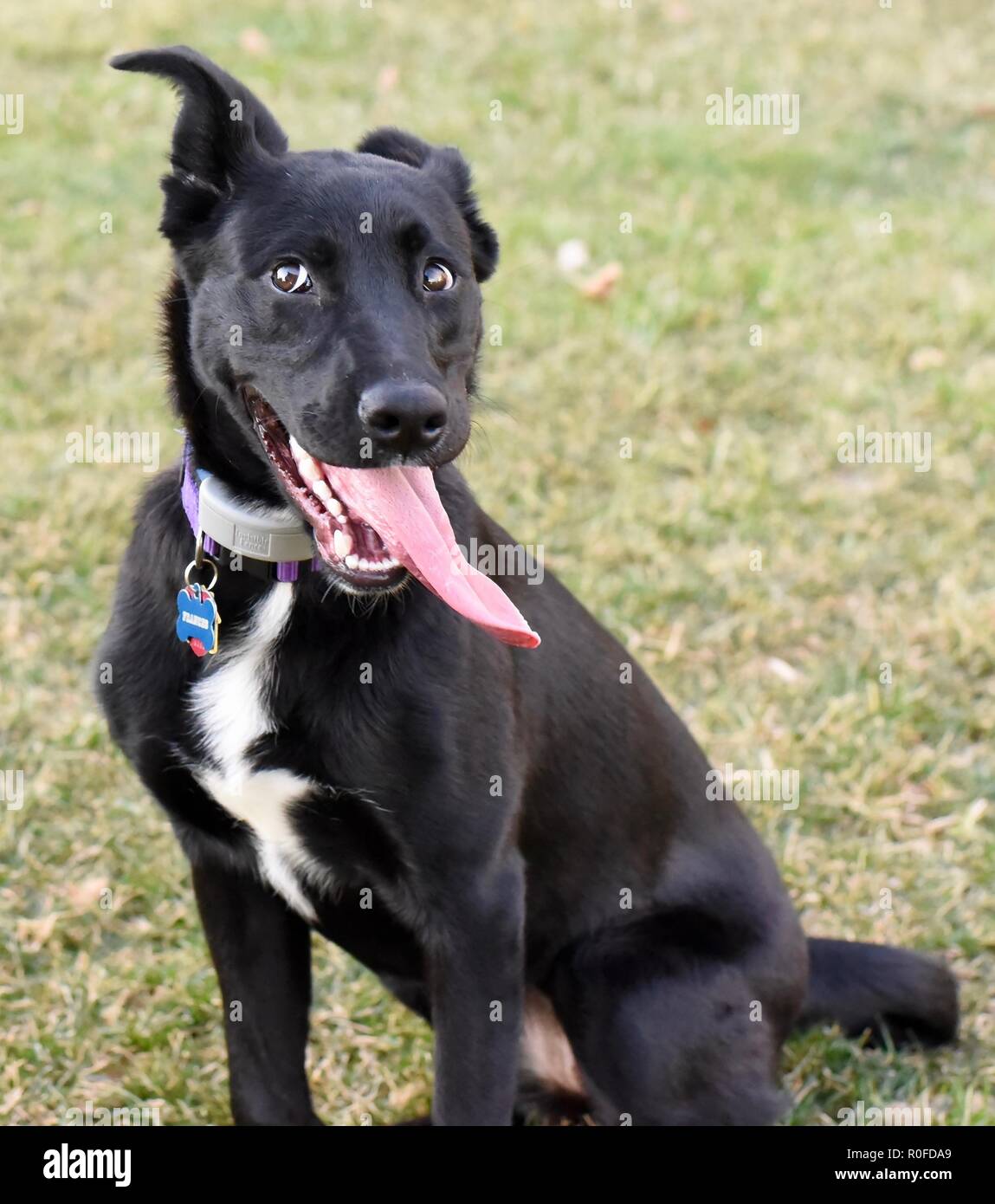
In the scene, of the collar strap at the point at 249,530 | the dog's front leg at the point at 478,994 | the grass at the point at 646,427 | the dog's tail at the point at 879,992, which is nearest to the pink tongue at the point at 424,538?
the collar strap at the point at 249,530

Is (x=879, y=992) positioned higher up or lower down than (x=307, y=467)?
lower down

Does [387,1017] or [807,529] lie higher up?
[807,529]

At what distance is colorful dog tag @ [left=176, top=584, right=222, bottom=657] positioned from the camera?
229cm

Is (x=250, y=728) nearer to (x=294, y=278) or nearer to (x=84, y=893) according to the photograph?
(x=294, y=278)

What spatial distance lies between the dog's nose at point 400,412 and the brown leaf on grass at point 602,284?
395 centimetres

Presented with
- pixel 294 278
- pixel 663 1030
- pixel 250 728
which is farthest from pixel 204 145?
pixel 663 1030

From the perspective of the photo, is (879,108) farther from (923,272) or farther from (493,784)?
(493,784)

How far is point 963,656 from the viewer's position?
4172 mm

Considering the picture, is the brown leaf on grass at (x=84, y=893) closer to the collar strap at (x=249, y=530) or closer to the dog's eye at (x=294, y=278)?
the collar strap at (x=249, y=530)

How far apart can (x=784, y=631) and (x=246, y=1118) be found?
217cm

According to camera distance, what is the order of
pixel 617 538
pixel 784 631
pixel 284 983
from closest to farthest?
pixel 284 983 → pixel 784 631 → pixel 617 538

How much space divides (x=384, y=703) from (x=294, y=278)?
64 centimetres

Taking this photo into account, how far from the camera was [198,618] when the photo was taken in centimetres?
230

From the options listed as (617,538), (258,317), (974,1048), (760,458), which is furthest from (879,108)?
(258,317)
